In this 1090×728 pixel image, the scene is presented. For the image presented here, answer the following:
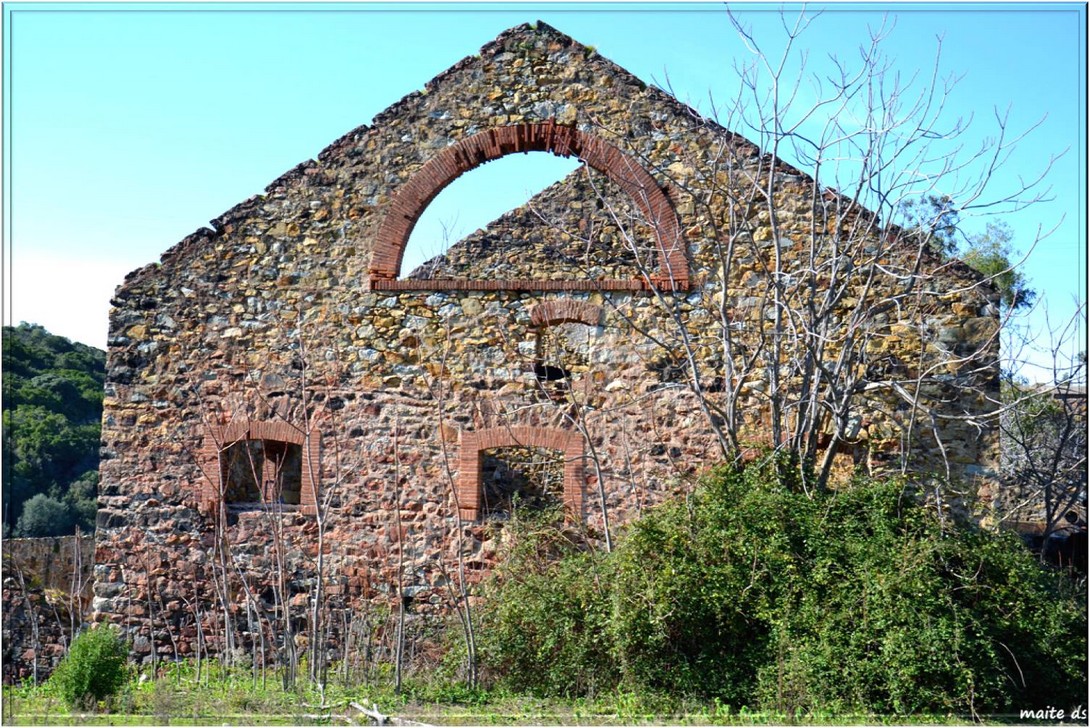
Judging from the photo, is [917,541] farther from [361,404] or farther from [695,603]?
[361,404]

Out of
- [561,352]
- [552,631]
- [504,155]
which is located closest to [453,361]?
[561,352]

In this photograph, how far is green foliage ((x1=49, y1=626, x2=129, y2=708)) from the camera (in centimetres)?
707

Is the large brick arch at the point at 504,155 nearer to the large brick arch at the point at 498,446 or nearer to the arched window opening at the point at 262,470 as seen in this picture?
the large brick arch at the point at 498,446

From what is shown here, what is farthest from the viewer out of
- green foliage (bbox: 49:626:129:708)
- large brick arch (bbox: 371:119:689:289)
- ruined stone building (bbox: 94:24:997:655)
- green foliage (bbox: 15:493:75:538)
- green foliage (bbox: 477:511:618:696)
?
green foliage (bbox: 15:493:75:538)

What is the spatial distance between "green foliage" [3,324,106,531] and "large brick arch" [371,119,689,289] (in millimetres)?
8334

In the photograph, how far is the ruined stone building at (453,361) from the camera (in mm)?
9133

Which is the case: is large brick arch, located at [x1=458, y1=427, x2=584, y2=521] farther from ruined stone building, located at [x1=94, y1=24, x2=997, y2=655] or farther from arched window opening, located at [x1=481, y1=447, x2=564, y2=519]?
arched window opening, located at [x1=481, y1=447, x2=564, y2=519]

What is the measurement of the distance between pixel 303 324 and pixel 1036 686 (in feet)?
22.1

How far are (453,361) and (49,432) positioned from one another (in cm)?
987

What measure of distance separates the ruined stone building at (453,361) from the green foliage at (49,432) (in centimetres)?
724

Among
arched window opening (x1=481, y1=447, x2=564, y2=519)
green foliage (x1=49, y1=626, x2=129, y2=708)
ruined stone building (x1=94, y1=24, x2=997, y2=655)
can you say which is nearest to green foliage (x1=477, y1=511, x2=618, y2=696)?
ruined stone building (x1=94, y1=24, x2=997, y2=655)

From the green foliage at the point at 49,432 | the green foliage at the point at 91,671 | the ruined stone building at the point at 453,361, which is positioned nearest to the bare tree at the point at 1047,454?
the ruined stone building at the point at 453,361

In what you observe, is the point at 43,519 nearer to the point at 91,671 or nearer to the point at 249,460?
the point at 249,460

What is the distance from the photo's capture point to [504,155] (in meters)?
9.74
